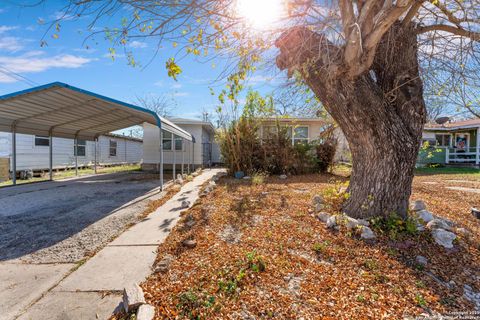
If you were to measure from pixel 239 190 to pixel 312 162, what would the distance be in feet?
15.5

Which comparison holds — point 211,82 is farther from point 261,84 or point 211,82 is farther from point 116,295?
point 116,295

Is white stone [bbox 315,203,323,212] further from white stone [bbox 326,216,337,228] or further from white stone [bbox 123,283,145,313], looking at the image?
white stone [bbox 123,283,145,313]

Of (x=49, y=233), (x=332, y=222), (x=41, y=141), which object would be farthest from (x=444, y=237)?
(x=41, y=141)

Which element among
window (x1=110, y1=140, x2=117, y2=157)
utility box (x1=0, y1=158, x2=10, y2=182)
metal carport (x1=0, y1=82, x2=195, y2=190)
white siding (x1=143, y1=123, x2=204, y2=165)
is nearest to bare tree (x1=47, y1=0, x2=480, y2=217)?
metal carport (x1=0, y1=82, x2=195, y2=190)

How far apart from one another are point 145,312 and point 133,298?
169 mm

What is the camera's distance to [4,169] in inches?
409

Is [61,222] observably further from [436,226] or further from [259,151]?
[259,151]

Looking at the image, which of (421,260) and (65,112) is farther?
(65,112)

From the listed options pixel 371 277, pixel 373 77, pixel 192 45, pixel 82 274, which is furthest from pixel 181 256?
pixel 373 77

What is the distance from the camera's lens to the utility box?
10281 mm

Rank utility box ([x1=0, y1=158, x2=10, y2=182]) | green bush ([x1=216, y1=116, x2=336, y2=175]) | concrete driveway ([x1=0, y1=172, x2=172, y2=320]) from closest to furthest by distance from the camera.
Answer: concrete driveway ([x1=0, y1=172, x2=172, y2=320]) < green bush ([x1=216, y1=116, x2=336, y2=175]) < utility box ([x1=0, y1=158, x2=10, y2=182])

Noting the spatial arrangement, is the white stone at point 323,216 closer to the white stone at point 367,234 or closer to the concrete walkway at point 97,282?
the white stone at point 367,234

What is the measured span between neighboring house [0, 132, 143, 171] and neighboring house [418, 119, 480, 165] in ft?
71.0

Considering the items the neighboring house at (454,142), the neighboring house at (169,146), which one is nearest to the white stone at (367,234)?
the neighboring house at (169,146)
